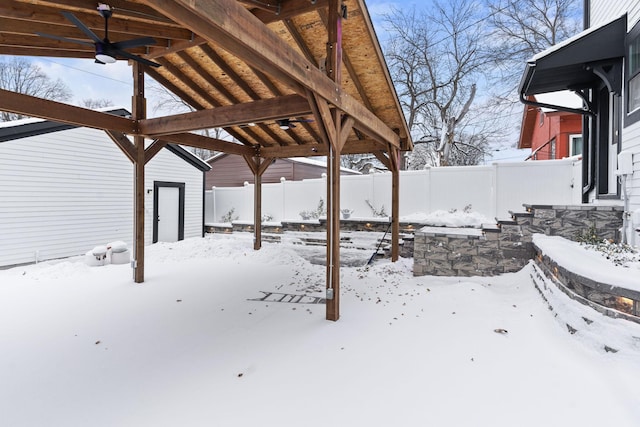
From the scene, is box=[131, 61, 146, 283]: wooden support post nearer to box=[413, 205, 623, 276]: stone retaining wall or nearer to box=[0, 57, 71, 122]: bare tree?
box=[413, 205, 623, 276]: stone retaining wall

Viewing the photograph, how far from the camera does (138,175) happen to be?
17.4 ft

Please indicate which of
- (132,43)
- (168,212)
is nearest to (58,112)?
(132,43)

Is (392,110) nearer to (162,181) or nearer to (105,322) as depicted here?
(105,322)

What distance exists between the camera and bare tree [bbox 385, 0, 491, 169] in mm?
14320

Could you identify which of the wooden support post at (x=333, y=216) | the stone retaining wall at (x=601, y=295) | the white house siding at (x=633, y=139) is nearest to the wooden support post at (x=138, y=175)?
the wooden support post at (x=333, y=216)

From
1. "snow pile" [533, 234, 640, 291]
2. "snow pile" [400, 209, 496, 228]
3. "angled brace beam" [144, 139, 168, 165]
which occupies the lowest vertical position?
"snow pile" [533, 234, 640, 291]

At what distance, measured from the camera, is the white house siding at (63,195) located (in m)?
6.86

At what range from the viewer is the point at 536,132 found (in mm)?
14297

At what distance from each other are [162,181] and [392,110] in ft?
24.6

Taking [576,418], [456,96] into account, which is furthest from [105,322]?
[456,96]

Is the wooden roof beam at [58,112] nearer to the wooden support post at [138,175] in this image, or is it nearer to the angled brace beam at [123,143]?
the angled brace beam at [123,143]

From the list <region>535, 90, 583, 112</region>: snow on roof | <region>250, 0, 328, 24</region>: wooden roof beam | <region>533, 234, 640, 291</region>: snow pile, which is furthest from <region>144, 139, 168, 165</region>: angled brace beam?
<region>535, 90, 583, 112</region>: snow on roof

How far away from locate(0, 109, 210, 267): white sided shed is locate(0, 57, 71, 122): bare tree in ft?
46.2

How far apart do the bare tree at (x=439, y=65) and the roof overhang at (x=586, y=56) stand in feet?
28.4
